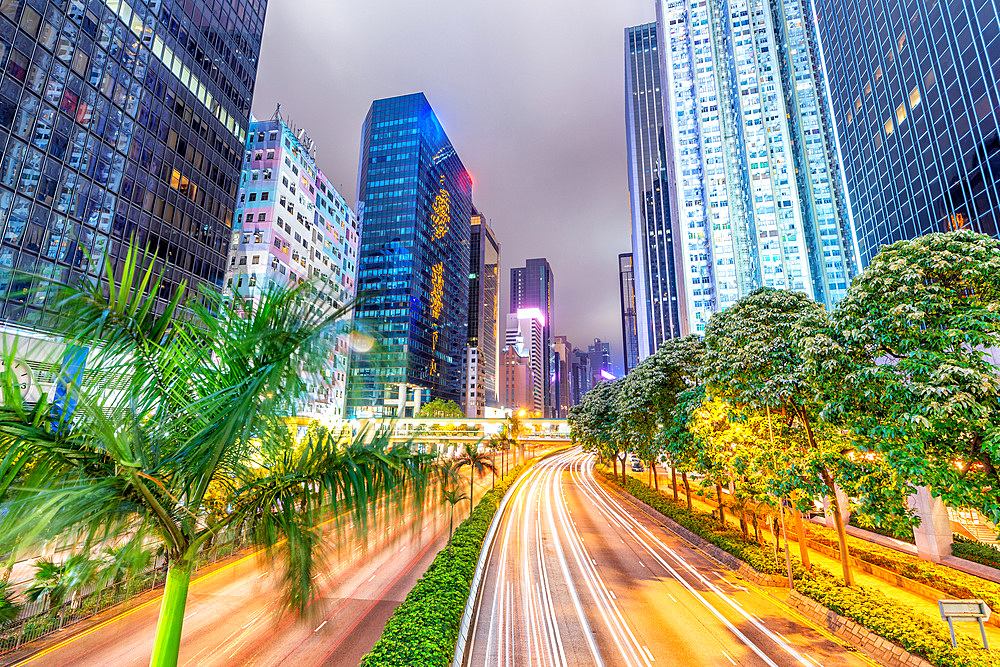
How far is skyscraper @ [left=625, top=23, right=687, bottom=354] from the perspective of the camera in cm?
16475

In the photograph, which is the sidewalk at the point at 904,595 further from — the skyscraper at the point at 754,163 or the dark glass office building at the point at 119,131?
the skyscraper at the point at 754,163

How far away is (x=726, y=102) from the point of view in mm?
101625

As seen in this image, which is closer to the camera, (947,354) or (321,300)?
(321,300)

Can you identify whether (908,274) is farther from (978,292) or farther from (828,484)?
(828,484)

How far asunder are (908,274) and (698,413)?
1057 cm

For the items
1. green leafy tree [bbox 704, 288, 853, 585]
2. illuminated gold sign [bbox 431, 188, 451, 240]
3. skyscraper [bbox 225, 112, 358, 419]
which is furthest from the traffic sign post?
illuminated gold sign [bbox 431, 188, 451, 240]

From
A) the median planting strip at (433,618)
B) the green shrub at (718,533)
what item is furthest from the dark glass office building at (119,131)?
the green shrub at (718,533)

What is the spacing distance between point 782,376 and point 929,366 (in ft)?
15.7

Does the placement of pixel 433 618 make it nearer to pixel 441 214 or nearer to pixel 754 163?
pixel 754 163

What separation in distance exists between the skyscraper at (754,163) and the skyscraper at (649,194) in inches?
2206

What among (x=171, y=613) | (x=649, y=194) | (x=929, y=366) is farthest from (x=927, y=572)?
(x=649, y=194)

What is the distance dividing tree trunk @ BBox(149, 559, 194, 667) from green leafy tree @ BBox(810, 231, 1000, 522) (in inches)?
562

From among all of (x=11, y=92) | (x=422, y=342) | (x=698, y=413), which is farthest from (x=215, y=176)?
(x=422, y=342)

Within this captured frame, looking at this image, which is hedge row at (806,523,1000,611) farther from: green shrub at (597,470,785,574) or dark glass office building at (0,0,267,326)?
dark glass office building at (0,0,267,326)
